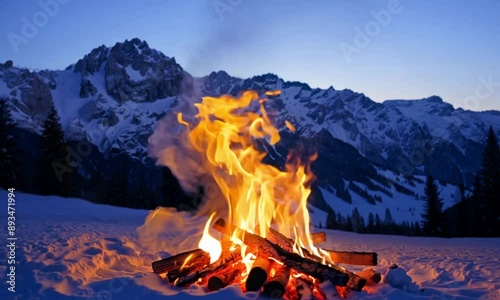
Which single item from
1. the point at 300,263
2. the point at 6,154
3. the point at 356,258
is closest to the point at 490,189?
the point at 356,258

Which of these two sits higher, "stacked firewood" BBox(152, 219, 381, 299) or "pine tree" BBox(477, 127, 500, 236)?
"pine tree" BBox(477, 127, 500, 236)

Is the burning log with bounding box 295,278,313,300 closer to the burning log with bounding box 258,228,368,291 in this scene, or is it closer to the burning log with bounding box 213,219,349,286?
the burning log with bounding box 213,219,349,286

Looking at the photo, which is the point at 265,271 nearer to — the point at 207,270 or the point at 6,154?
the point at 207,270

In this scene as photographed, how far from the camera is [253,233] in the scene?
30.2 feet

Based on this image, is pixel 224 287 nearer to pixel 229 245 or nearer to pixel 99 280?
pixel 229 245

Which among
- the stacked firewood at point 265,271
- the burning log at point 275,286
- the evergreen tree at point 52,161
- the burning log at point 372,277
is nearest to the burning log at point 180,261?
the stacked firewood at point 265,271

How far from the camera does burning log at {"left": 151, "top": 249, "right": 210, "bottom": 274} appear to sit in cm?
847

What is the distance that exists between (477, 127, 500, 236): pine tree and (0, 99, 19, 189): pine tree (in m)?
39.0

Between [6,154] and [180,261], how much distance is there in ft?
107

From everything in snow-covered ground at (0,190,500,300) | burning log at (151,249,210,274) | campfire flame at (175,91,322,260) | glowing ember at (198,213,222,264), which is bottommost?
snow-covered ground at (0,190,500,300)

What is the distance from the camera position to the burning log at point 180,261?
847 cm

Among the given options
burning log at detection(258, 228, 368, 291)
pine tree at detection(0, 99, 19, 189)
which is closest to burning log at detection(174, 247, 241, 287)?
burning log at detection(258, 228, 368, 291)

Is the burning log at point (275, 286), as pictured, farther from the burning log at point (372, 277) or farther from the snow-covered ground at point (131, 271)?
the burning log at point (372, 277)

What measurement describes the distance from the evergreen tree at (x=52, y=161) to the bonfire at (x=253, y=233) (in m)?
31.9
